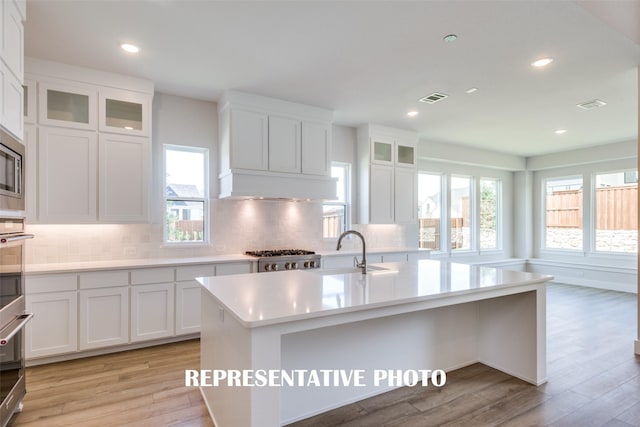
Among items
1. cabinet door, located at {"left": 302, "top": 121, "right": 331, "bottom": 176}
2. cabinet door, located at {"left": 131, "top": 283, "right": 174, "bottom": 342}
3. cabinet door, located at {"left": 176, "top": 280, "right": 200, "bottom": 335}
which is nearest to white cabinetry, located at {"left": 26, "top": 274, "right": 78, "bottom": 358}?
cabinet door, located at {"left": 131, "top": 283, "right": 174, "bottom": 342}

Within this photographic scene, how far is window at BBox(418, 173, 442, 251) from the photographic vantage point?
21.2 ft

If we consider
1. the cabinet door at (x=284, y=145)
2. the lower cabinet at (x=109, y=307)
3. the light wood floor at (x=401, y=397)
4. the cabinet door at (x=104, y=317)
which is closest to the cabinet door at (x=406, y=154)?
the cabinet door at (x=284, y=145)

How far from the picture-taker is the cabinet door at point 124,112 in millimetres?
3301

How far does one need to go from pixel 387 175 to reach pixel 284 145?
1.93 meters

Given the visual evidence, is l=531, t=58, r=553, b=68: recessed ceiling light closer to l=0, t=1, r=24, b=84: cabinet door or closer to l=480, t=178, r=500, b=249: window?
l=0, t=1, r=24, b=84: cabinet door

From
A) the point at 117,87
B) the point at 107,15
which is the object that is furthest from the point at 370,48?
the point at 117,87

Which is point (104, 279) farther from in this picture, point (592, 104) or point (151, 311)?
point (592, 104)

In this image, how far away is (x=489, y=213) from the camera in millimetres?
7523

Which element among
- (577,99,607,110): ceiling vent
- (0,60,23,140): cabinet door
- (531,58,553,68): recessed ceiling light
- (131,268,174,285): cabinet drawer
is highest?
(531,58,553,68): recessed ceiling light

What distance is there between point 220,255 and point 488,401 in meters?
3.14

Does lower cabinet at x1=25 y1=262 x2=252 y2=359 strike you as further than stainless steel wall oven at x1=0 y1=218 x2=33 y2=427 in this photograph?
Yes

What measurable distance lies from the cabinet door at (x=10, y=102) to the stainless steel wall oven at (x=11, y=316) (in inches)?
23.3

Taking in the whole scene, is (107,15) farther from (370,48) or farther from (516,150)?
(516,150)

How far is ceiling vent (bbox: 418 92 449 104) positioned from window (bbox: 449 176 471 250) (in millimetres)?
3219
